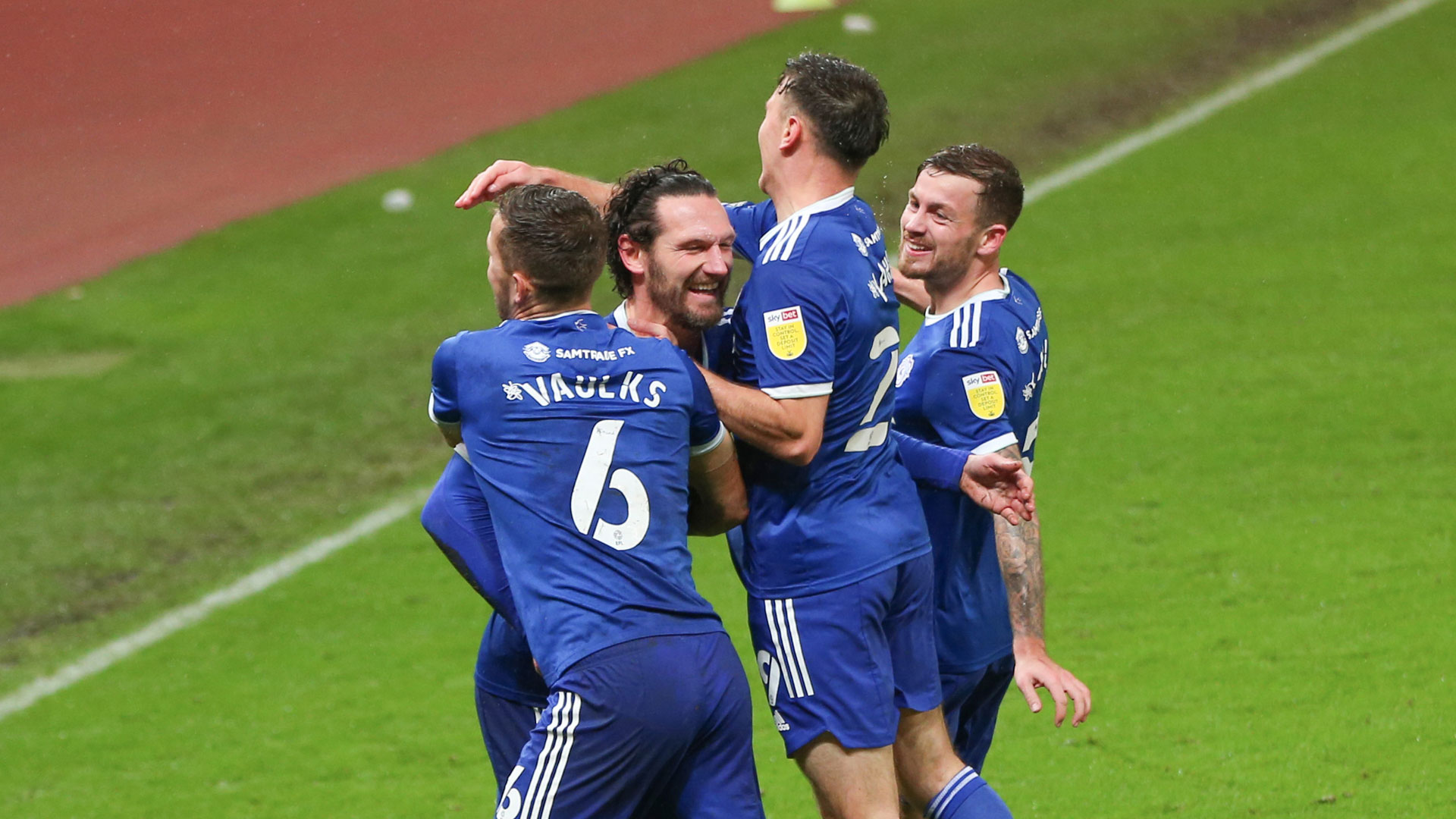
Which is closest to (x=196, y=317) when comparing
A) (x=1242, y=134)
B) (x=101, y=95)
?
(x=101, y=95)

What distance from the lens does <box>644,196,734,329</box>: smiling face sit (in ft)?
12.4

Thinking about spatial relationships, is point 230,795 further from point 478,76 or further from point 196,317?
point 478,76

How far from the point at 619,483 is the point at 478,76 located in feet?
44.6

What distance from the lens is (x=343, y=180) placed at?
1449 cm

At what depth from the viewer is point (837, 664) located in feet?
12.6

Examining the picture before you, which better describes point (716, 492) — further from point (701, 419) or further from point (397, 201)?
point (397, 201)

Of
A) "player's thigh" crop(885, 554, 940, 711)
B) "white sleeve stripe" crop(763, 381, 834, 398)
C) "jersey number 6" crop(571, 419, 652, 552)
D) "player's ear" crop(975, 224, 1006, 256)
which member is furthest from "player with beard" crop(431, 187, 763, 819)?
"player's ear" crop(975, 224, 1006, 256)

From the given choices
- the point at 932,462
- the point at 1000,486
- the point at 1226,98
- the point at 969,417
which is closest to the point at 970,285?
the point at 969,417

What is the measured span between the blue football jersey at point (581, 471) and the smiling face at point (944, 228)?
1020mm

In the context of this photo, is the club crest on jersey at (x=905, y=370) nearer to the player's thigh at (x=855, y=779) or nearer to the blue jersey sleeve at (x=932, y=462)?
the blue jersey sleeve at (x=932, y=462)

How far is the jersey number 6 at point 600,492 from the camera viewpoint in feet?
11.5

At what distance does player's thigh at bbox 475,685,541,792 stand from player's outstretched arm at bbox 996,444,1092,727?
1.18 meters

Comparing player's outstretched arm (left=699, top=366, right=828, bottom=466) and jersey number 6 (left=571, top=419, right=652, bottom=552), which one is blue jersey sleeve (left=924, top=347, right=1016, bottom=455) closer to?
player's outstretched arm (left=699, top=366, right=828, bottom=466)

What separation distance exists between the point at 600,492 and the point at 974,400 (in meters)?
1.14
